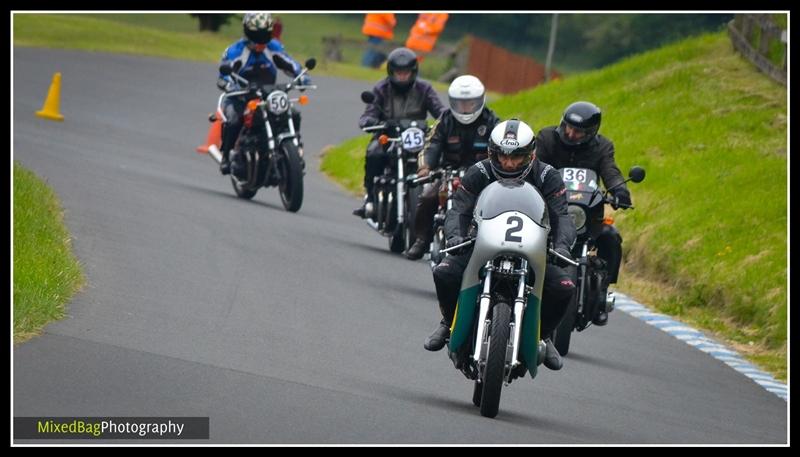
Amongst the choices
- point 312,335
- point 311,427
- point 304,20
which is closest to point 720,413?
point 312,335

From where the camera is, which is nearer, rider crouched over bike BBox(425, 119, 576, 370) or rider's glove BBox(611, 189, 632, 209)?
rider crouched over bike BBox(425, 119, 576, 370)

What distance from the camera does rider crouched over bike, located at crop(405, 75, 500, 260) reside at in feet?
48.9

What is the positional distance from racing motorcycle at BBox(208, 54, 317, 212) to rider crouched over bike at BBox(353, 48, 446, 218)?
157 cm

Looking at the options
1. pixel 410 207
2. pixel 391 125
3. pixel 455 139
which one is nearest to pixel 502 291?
pixel 455 139

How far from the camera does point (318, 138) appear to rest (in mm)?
34375

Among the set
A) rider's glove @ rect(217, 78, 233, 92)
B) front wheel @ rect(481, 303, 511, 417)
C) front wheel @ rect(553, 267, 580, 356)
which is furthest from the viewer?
rider's glove @ rect(217, 78, 233, 92)

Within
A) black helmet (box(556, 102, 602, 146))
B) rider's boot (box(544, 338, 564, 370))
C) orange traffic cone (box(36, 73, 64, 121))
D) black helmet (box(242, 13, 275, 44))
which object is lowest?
orange traffic cone (box(36, 73, 64, 121))

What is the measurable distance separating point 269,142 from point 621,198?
678 centimetres

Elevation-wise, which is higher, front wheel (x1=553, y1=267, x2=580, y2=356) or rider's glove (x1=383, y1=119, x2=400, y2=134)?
rider's glove (x1=383, y1=119, x2=400, y2=134)

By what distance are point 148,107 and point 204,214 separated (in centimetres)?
1768

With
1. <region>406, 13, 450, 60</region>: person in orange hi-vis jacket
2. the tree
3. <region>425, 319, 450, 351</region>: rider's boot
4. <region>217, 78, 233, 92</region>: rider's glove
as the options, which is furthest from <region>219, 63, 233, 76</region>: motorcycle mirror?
the tree

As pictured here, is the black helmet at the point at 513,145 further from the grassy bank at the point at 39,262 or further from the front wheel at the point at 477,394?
the grassy bank at the point at 39,262

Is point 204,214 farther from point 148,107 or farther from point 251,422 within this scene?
point 148,107

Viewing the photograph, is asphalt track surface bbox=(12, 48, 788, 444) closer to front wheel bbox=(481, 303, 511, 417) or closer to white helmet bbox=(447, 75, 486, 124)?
front wheel bbox=(481, 303, 511, 417)
